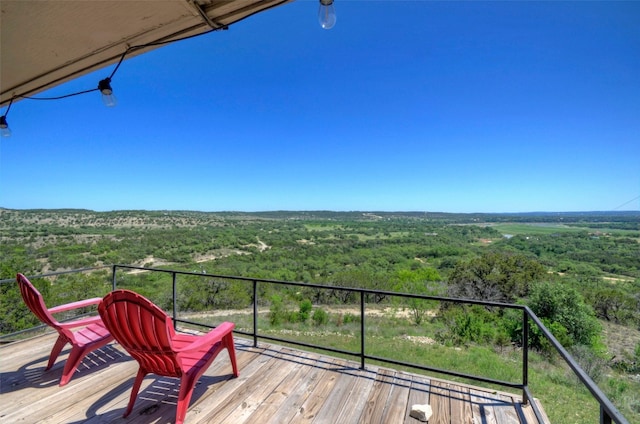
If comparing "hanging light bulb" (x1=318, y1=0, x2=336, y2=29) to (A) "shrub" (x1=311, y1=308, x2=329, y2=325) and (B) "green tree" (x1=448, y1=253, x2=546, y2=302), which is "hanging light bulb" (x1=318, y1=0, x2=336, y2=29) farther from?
(B) "green tree" (x1=448, y1=253, x2=546, y2=302)

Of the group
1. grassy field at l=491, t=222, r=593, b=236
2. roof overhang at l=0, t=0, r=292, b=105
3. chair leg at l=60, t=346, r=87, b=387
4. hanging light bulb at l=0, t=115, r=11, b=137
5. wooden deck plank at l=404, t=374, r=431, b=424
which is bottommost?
grassy field at l=491, t=222, r=593, b=236

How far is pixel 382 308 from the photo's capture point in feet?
59.8

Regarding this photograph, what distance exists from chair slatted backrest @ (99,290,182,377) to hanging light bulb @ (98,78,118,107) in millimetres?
1634

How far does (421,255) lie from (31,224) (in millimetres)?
49029

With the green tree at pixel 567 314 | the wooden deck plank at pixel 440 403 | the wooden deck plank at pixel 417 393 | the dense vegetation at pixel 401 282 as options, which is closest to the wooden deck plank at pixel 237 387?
the wooden deck plank at pixel 417 393

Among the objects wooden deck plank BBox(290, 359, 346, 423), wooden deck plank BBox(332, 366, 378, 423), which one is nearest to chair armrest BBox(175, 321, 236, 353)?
wooden deck plank BBox(290, 359, 346, 423)

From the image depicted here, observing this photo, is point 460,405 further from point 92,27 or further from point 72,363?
point 92,27

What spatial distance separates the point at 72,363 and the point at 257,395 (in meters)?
1.73

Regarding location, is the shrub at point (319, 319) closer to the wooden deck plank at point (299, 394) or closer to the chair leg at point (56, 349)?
the wooden deck plank at point (299, 394)

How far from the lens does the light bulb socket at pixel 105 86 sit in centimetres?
225

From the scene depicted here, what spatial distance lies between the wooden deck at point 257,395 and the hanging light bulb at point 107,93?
2488mm

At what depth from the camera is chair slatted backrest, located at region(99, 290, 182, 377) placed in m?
1.87

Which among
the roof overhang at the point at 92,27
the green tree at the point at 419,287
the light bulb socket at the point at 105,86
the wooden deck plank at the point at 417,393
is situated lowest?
the green tree at the point at 419,287

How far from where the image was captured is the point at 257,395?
2.32 meters
